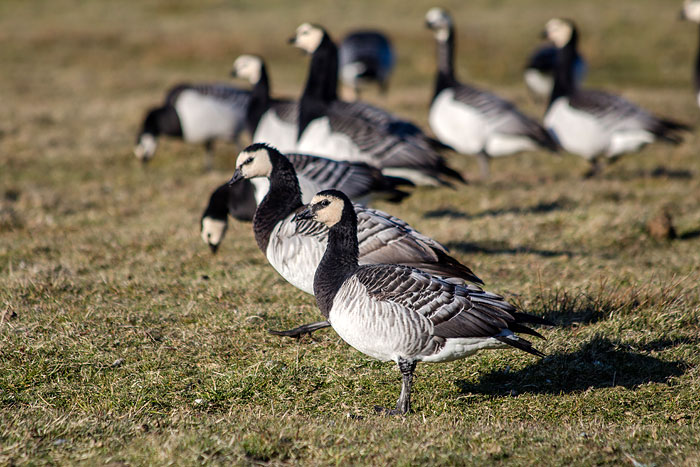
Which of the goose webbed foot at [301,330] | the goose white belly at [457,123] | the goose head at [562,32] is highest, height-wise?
the goose head at [562,32]

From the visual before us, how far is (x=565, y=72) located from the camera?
1317 cm

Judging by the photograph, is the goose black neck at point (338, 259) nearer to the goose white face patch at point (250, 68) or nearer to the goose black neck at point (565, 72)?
the goose white face patch at point (250, 68)

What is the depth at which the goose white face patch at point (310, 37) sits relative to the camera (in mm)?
12023

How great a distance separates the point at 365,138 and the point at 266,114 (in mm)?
2974

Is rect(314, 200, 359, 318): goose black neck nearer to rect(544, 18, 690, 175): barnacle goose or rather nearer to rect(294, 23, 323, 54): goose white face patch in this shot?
rect(294, 23, 323, 54): goose white face patch

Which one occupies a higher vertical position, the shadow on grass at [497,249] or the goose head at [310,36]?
the goose head at [310,36]

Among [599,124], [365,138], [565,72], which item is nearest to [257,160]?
[365,138]

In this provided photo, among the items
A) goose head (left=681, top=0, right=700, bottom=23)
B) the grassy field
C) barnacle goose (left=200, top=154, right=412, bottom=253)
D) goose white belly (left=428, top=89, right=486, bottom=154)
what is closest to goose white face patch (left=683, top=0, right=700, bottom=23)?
goose head (left=681, top=0, right=700, bottom=23)

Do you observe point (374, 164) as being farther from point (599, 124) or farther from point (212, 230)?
point (599, 124)

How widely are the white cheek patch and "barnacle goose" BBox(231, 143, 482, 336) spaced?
176 centimetres

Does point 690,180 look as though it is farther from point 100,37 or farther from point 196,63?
point 100,37

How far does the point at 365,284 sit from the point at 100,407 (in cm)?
219

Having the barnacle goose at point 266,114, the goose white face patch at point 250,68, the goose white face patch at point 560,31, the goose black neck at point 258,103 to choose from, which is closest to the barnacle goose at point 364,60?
the goose white face patch at point 250,68

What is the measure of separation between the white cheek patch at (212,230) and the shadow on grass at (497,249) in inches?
112
